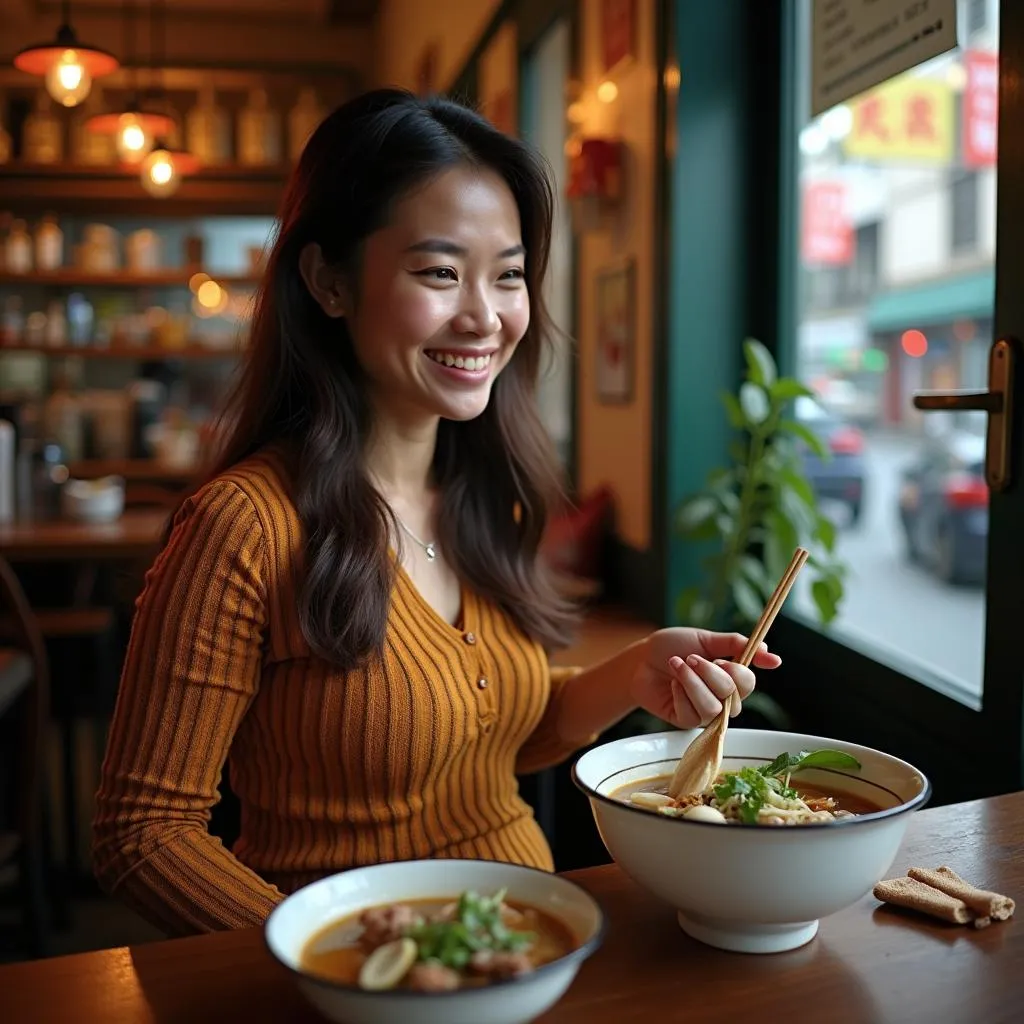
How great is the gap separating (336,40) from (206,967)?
Answer: 712cm

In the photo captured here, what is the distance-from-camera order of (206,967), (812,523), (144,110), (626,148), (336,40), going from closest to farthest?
(206,967), (812,523), (626,148), (144,110), (336,40)

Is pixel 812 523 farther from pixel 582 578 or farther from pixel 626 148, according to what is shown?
pixel 626 148

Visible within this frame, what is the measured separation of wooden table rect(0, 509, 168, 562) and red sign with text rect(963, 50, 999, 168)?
8.34 ft

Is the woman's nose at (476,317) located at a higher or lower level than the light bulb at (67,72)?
lower

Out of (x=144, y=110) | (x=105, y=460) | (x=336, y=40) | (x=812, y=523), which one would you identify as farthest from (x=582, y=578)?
(x=336, y=40)

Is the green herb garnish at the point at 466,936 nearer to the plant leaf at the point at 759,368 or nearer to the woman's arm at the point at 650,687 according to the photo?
the woman's arm at the point at 650,687

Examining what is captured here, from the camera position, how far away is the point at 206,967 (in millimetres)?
922

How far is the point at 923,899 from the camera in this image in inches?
38.7

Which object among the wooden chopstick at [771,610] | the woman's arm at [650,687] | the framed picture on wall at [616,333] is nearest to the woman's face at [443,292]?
the woman's arm at [650,687]

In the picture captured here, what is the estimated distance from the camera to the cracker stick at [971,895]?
3.20 ft

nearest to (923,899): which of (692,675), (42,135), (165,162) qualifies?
(692,675)

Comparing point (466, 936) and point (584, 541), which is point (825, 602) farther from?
point (466, 936)

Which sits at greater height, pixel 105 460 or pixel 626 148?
pixel 626 148

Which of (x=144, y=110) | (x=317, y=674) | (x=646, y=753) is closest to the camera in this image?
(x=646, y=753)
